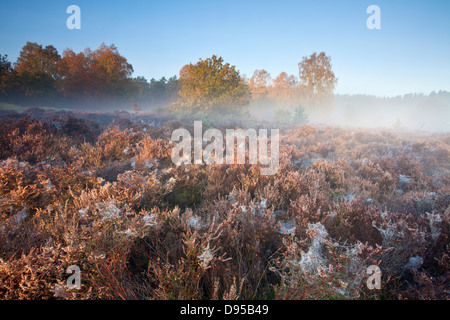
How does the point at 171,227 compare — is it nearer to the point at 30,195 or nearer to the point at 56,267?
the point at 56,267

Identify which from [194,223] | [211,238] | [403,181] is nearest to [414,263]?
[211,238]

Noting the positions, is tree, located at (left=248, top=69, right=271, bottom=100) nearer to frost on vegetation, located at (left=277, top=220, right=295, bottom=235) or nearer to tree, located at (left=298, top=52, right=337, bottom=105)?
tree, located at (left=298, top=52, right=337, bottom=105)

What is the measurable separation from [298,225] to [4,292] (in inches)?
111

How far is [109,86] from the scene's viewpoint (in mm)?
25797

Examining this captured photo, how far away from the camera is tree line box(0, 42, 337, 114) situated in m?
17.2

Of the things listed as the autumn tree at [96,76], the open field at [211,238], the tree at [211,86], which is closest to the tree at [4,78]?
the autumn tree at [96,76]

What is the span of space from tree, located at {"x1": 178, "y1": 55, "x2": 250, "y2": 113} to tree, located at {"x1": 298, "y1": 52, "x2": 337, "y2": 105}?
21077 millimetres

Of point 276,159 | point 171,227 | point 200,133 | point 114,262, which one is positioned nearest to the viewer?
point 114,262

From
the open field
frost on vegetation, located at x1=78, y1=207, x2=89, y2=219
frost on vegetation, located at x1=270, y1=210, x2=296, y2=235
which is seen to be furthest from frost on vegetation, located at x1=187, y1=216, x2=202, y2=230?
frost on vegetation, located at x1=78, y1=207, x2=89, y2=219

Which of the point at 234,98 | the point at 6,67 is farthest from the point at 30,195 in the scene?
the point at 6,67

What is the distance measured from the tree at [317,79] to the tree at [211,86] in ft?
69.2

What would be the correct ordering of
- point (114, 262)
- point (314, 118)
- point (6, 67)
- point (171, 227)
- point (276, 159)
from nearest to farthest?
1. point (114, 262)
2. point (171, 227)
3. point (276, 159)
4. point (6, 67)
5. point (314, 118)

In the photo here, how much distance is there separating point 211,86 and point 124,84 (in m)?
18.0
